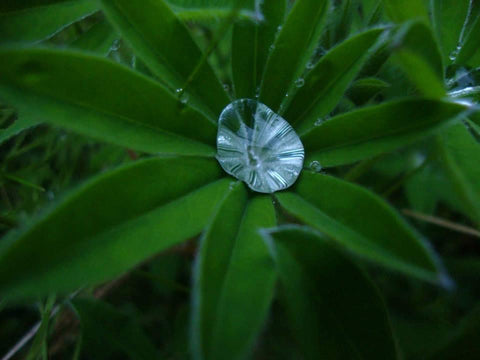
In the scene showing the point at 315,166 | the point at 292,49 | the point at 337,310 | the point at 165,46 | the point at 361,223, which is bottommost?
the point at 337,310

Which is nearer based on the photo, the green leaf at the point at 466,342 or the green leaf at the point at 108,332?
the green leaf at the point at 466,342

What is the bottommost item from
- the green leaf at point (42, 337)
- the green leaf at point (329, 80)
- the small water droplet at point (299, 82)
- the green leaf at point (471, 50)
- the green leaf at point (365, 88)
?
the green leaf at point (42, 337)

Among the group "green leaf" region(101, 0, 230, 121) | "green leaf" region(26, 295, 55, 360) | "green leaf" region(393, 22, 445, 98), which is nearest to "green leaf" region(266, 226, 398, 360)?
"green leaf" region(393, 22, 445, 98)

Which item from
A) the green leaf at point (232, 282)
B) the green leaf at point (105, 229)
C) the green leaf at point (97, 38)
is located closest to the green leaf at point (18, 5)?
the green leaf at point (97, 38)

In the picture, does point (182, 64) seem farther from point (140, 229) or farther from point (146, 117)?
point (140, 229)

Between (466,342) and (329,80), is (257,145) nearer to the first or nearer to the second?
(329,80)

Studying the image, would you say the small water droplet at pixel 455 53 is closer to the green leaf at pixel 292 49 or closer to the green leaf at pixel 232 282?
the green leaf at pixel 292 49

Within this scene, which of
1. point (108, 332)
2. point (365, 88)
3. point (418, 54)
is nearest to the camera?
point (418, 54)

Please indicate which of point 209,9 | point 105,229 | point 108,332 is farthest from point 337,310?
point 108,332
